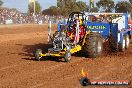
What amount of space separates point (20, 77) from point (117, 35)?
6659 mm

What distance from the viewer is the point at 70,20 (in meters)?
15.3

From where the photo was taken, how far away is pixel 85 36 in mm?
14609

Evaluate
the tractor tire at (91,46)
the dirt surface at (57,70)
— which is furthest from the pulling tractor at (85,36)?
the dirt surface at (57,70)

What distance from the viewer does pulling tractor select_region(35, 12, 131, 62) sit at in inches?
543

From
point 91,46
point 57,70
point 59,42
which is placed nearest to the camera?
point 57,70

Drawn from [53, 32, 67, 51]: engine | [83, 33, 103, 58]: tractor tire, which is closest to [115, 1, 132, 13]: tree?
[83, 33, 103, 58]: tractor tire

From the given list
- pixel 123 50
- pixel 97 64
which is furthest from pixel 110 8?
pixel 97 64

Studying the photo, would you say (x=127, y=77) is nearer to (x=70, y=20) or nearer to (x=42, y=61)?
(x=42, y=61)

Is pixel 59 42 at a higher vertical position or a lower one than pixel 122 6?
lower

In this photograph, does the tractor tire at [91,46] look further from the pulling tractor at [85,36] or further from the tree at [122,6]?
the tree at [122,6]

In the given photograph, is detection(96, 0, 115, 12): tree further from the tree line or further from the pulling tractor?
the pulling tractor

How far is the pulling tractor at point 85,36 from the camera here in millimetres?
13797

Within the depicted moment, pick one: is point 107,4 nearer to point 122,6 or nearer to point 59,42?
point 122,6

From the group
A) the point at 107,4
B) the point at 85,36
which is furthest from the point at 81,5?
the point at 85,36
